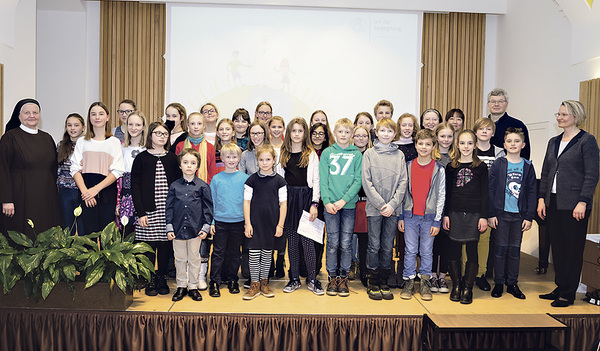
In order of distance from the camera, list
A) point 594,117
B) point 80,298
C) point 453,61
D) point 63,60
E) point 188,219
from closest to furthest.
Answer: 1. point 80,298
2. point 188,219
3. point 594,117
4. point 63,60
5. point 453,61

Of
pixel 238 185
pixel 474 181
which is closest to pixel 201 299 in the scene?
pixel 238 185

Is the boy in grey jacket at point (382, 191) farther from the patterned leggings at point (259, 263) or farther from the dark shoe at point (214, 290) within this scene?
the dark shoe at point (214, 290)

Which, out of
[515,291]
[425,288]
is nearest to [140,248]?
[425,288]

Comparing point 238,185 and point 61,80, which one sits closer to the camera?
point 238,185

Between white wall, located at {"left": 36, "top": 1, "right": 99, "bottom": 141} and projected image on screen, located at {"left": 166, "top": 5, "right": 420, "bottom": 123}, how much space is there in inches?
44.1

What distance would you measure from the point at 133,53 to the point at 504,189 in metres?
5.04

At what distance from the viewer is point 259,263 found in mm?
3211

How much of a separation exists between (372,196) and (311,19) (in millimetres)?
3757

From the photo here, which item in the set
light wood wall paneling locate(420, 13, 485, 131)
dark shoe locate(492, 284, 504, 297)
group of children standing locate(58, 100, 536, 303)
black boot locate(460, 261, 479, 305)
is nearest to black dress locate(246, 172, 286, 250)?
group of children standing locate(58, 100, 536, 303)

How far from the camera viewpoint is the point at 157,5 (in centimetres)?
615

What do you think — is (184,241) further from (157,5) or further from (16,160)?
(157,5)

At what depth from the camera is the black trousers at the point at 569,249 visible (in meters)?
3.18

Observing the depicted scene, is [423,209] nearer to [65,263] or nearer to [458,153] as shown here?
[458,153]

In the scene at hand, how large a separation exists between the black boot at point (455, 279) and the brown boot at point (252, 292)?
138cm
